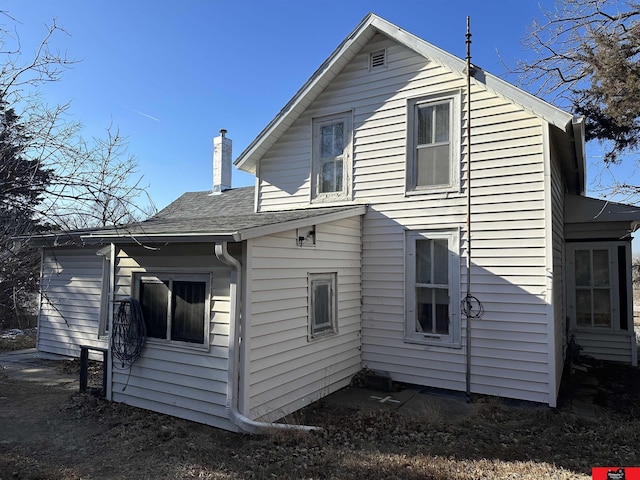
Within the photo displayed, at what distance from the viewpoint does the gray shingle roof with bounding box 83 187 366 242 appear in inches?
212

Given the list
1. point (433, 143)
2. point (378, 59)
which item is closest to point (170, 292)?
point (433, 143)

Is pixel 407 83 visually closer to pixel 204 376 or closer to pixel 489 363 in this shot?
pixel 489 363

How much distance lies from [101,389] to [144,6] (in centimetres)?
639

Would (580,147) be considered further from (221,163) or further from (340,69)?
(221,163)

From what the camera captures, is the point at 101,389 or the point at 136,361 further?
the point at 101,389

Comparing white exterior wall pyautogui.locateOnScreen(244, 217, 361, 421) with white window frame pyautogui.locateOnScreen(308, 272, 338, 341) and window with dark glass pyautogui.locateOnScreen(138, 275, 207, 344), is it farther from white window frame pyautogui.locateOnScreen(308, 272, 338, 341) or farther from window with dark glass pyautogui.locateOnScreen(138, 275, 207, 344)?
window with dark glass pyautogui.locateOnScreen(138, 275, 207, 344)

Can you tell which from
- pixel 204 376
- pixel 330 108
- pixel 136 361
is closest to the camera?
pixel 204 376

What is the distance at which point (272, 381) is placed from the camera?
19.3 ft

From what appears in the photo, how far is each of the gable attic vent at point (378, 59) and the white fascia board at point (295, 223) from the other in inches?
112

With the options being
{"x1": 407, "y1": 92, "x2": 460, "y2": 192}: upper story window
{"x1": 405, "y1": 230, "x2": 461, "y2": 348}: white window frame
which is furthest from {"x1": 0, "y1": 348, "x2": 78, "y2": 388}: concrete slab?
{"x1": 407, "y1": 92, "x2": 460, "y2": 192}: upper story window

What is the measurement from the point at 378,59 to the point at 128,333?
6805 millimetres

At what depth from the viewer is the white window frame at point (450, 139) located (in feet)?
24.2

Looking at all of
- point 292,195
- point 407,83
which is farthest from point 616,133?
point 292,195

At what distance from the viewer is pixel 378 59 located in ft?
27.1
